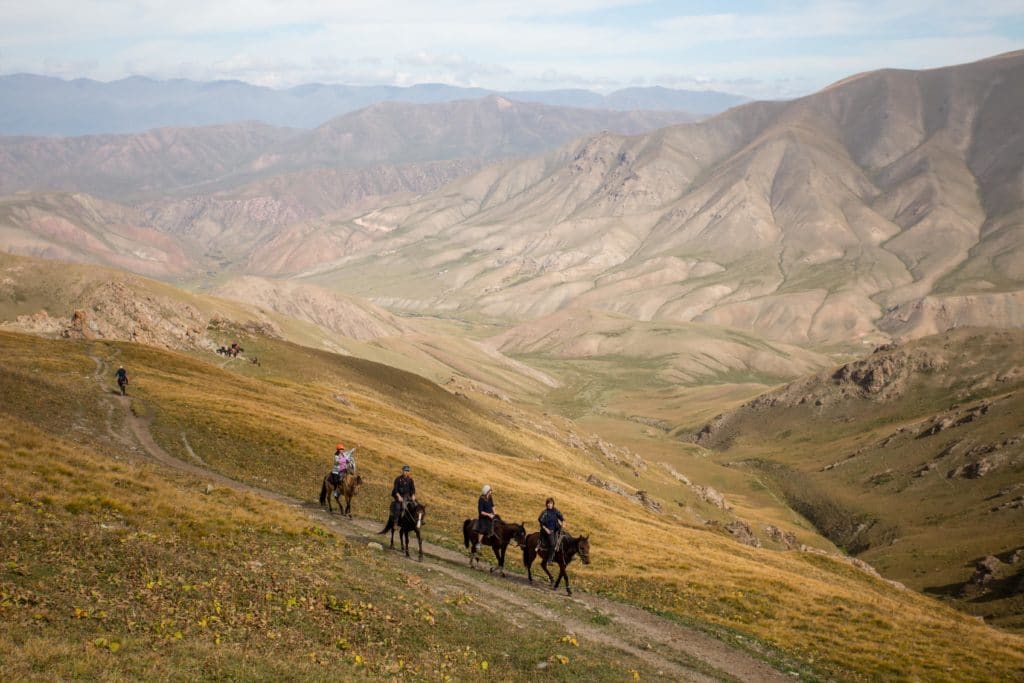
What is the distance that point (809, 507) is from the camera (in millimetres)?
143500

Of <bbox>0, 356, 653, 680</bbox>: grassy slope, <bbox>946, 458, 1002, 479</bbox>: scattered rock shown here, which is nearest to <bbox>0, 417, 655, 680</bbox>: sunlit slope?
<bbox>0, 356, 653, 680</bbox>: grassy slope

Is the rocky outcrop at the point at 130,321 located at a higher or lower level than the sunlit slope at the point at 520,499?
higher

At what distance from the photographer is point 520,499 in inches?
2302

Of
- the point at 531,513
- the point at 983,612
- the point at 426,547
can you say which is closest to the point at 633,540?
the point at 531,513

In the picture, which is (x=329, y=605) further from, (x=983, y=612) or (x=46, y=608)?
(x=983, y=612)

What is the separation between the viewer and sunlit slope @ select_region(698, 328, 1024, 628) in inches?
3757

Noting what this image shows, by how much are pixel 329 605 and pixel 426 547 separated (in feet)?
46.7

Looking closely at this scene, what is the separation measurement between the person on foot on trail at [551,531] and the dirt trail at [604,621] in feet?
6.20

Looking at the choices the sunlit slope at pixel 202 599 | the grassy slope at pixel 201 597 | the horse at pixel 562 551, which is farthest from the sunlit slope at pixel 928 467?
the grassy slope at pixel 201 597

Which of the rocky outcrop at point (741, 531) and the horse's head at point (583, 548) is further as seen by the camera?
the rocky outcrop at point (741, 531)

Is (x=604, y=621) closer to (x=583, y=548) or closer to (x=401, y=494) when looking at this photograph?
(x=583, y=548)

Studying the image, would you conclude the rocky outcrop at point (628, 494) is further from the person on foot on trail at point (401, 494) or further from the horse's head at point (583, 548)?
the person on foot on trail at point (401, 494)

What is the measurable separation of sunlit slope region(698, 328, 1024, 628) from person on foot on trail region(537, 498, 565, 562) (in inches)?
2300

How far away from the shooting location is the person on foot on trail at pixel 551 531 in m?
34.2
